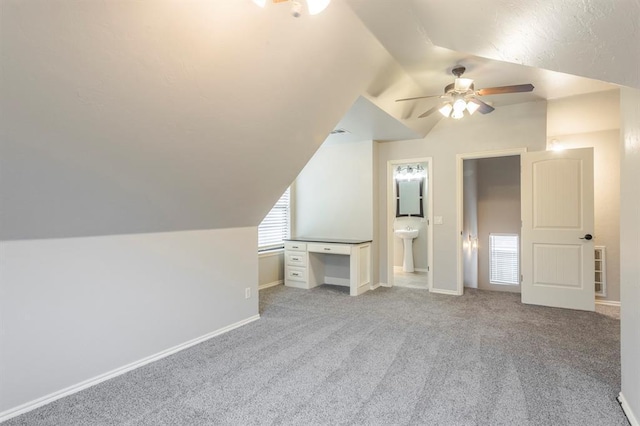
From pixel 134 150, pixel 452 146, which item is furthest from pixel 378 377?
pixel 452 146

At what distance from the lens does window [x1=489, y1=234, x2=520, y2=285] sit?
5230 millimetres

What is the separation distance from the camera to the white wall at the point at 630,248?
1.83m

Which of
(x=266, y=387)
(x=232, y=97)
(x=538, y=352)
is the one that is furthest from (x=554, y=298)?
(x=232, y=97)

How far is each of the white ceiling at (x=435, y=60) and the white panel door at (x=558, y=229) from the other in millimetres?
866

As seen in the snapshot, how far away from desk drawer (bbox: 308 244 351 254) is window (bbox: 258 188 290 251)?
29.5 inches

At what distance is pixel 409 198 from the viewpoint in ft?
22.2

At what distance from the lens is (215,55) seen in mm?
1929

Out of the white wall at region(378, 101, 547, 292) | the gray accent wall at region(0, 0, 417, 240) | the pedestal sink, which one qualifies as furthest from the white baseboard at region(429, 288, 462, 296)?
the gray accent wall at region(0, 0, 417, 240)

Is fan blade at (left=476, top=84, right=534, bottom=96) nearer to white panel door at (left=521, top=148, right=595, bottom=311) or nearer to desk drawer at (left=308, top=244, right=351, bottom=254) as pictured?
white panel door at (left=521, top=148, right=595, bottom=311)

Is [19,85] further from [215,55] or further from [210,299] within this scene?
[210,299]

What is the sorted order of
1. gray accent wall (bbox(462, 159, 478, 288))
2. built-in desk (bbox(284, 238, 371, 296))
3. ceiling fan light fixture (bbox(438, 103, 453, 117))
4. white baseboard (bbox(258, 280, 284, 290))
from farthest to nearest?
gray accent wall (bbox(462, 159, 478, 288)), white baseboard (bbox(258, 280, 284, 290)), built-in desk (bbox(284, 238, 371, 296)), ceiling fan light fixture (bbox(438, 103, 453, 117))

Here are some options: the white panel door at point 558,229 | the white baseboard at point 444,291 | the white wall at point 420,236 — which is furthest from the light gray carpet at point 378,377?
the white wall at point 420,236

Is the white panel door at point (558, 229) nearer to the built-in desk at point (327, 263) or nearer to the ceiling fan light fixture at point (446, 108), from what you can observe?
the ceiling fan light fixture at point (446, 108)

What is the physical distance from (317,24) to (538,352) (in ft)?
10.3
